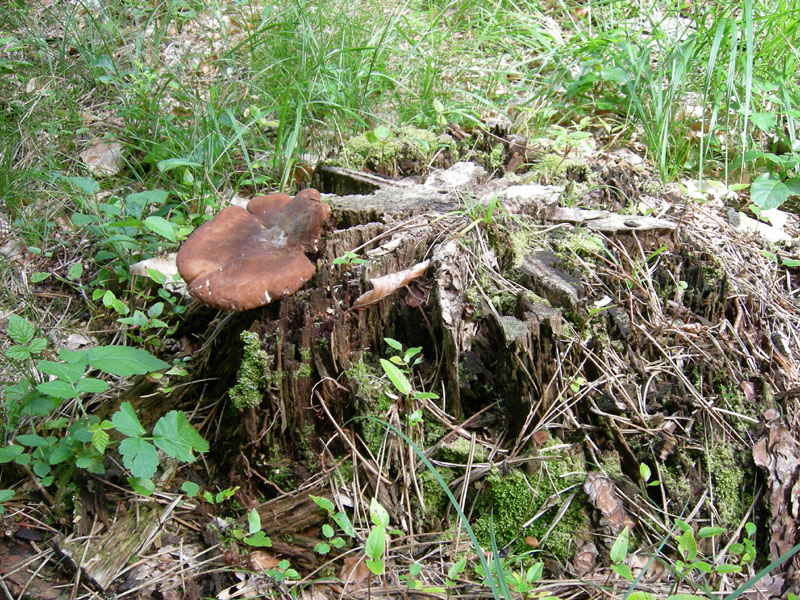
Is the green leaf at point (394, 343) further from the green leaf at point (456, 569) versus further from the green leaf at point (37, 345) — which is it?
the green leaf at point (37, 345)

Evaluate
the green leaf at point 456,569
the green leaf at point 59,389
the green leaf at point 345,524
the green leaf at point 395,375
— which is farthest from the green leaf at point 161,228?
the green leaf at point 456,569

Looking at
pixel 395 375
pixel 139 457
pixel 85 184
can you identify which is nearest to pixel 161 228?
pixel 85 184

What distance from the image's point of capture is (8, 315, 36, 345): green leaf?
194 centimetres

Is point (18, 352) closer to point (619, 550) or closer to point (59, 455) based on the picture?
point (59, 455)

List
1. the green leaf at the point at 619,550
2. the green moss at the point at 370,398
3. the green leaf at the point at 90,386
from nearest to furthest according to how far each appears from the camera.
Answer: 1. the green leaf at the point at 619,550
2. the green leaf at the point at 90,386
3. the green moss at the point at 370,398

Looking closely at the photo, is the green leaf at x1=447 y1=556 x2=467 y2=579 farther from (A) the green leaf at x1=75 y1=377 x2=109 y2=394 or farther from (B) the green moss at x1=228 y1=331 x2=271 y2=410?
(A) the green leaf at x1=75 y1=377 x2=109 y2=394

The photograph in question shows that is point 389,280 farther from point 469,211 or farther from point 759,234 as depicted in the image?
point 759,234

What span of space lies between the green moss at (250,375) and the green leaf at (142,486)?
14.7 inches

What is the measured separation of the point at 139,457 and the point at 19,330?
2.28 ft

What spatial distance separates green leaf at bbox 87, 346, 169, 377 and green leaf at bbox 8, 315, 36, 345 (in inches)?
11.6

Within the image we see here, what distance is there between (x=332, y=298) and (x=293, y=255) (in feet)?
0.66

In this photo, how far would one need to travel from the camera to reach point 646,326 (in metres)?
2.08

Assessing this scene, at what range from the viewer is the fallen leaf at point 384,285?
6.22 feet

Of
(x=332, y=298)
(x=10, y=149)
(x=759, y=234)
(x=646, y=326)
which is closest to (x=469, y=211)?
(x=332, y=298)
